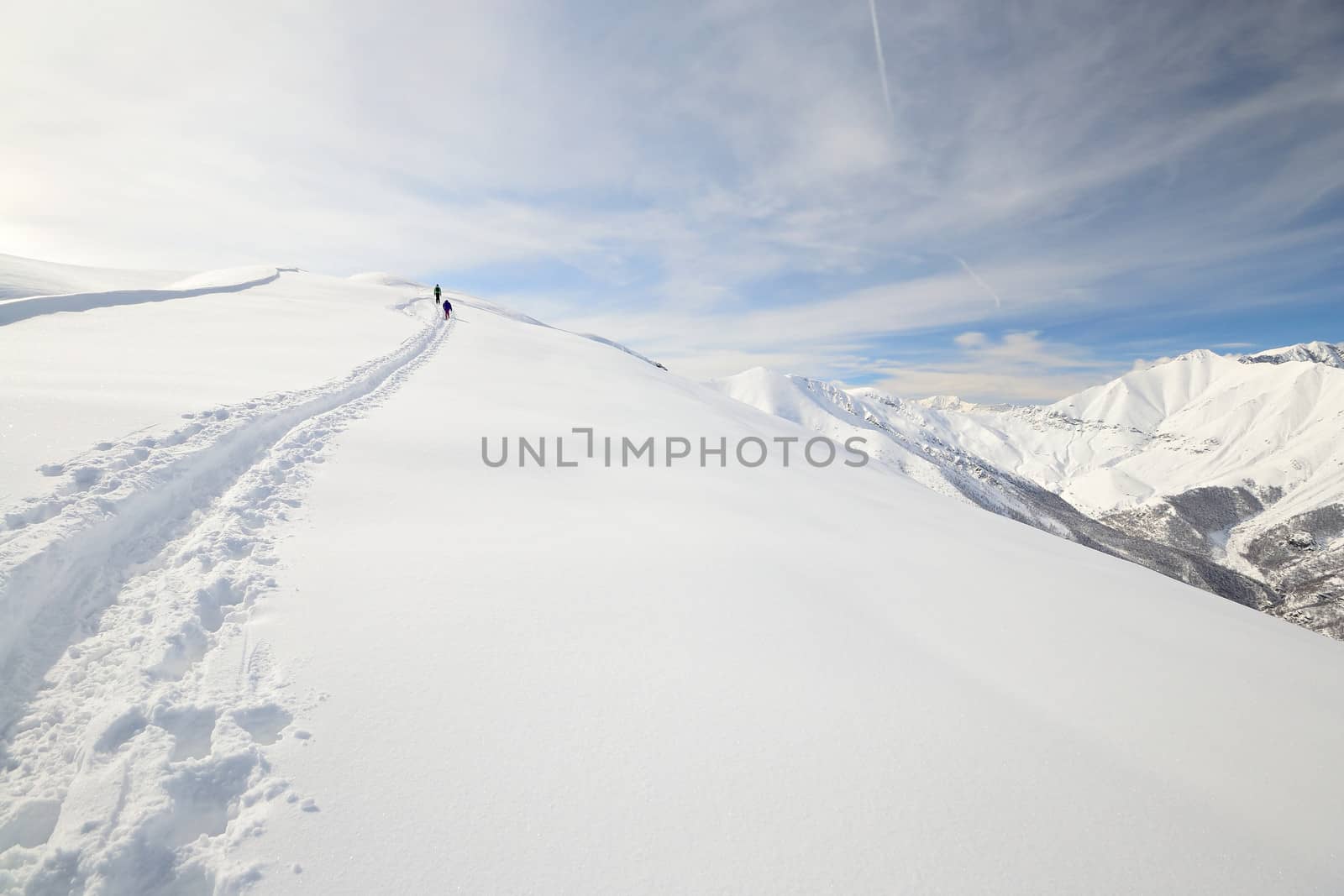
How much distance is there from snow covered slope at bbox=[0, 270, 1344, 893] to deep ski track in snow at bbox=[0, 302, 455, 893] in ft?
0.07

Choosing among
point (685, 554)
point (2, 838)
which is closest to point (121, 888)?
point (2, 838)

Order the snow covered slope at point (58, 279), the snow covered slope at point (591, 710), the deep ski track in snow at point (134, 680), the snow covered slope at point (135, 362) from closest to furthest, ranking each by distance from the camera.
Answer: the deep ski track in snow at point (134, 680), the snow covered slope at point (591, 710), the snow covered slope at point (135, 362), the snow covered slope at point (58, 279)

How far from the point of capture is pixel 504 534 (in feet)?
21.0

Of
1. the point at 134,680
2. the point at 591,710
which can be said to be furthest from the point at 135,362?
the point at 591,710

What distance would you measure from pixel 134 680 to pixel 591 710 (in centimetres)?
318

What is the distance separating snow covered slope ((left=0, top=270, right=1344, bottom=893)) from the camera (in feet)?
9.25

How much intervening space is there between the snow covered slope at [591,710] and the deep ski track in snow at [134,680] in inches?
0.8

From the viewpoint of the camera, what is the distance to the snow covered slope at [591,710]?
9.25ft

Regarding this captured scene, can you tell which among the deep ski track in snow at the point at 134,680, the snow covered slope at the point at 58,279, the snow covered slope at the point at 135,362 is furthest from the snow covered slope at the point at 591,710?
the snow covered slope at the point at 58,279

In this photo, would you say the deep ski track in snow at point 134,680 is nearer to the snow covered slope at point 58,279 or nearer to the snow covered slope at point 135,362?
the snow covered slope at point 135,362

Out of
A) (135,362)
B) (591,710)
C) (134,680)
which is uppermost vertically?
(135,362)

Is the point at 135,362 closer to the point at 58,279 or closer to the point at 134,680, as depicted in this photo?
the point at 134,680

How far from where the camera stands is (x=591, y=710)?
12.4 ft

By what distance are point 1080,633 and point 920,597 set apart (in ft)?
5.51
